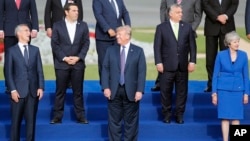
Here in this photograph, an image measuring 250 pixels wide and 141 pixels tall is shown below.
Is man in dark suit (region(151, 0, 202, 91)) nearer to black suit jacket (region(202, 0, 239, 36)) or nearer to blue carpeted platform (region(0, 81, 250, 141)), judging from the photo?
black suit jacket (region(202, 0, 239, 36))

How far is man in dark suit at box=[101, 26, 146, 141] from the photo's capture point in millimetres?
7070

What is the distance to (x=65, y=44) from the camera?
7539 millimetres

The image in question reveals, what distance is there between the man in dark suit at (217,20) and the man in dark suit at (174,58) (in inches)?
24.8

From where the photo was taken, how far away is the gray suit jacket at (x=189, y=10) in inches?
318

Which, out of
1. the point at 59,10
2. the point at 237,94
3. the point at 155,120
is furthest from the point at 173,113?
the point at 59,10

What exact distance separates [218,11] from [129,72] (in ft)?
5.62

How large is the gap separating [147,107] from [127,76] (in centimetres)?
102

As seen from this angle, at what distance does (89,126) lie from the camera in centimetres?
759

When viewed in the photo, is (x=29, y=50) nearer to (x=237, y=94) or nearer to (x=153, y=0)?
(x=237, y=94)

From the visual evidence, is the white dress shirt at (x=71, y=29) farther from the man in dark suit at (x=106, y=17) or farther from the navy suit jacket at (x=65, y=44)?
the man in dark suit at (x=106, y=17)

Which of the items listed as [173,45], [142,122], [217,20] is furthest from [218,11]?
[142,122]

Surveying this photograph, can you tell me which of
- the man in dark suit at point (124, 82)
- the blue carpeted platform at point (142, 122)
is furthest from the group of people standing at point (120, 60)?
the blue carpeted platform at point (142, 122)

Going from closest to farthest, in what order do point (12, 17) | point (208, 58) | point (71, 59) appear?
1. point (71, 59)
2. point (12, 17)
3. point (208, 58)

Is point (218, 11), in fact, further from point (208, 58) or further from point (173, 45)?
point (173, 45)
